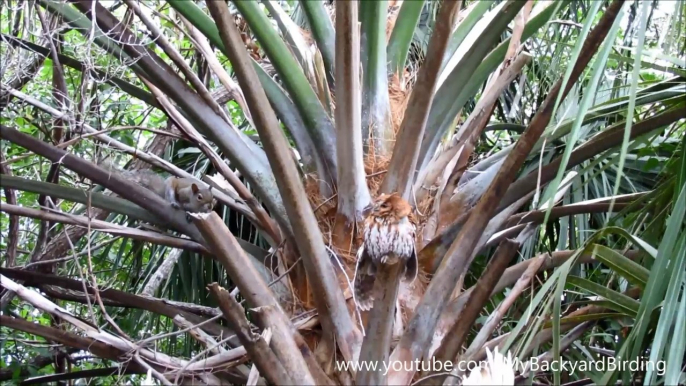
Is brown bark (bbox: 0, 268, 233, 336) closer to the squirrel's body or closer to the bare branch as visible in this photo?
the squirrel's body

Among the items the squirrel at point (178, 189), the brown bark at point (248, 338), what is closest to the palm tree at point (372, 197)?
the brown bark at point (248, 338)

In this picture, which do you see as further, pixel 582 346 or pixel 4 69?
pixel 582 346

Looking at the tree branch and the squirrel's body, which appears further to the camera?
the squirrel's body

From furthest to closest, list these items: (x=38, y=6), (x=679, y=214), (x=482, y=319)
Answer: (x=482, y=319) → (x=38, y=6) → (x=679, y=214)

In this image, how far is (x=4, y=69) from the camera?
188 cm

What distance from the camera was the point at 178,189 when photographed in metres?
2.62

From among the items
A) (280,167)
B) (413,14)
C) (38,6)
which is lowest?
(280,167)

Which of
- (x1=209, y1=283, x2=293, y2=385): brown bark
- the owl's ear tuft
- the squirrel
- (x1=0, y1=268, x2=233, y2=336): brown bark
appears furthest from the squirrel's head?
(x1=209, y1=283, x2=293, y2=385): brown bark

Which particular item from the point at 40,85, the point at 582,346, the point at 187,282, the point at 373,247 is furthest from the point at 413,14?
the point at 40,85

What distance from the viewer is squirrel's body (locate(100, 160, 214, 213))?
2.22m

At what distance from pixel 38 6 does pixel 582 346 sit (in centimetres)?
174

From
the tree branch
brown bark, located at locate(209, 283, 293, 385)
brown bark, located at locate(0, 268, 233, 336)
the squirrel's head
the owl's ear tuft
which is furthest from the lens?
the squirrel's head

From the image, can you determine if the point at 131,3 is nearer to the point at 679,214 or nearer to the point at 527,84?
the point at 679,214

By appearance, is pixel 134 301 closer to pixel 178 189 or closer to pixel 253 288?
pixel 253 288
